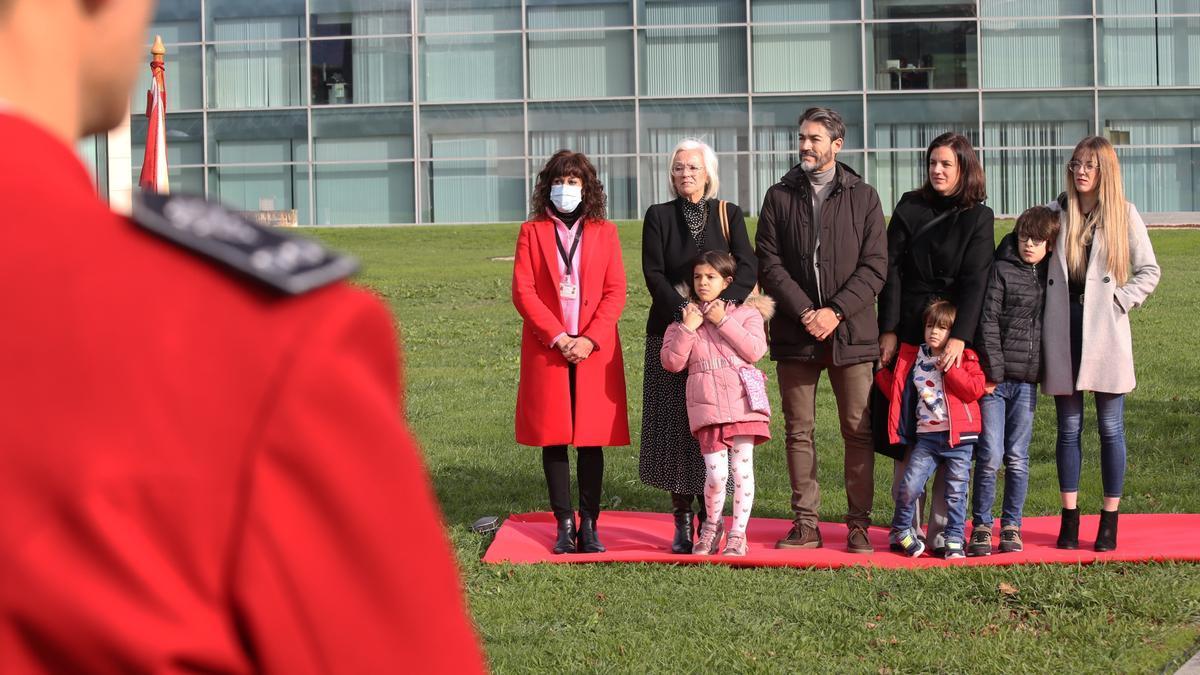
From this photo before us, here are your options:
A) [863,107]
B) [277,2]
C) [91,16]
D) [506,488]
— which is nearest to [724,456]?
[506,488]

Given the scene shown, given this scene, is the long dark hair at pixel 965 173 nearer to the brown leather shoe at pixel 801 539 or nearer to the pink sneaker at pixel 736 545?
the brown leather shoe at pixel 801 539

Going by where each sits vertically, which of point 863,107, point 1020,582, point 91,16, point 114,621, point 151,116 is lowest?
point 1020,582

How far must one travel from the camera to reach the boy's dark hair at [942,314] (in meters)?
7.38

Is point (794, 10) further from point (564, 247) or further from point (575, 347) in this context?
point (575, 347)

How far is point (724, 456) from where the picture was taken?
24.5ft

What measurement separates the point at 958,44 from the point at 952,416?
26.2 metres

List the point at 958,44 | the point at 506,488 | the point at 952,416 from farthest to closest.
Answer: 1. the point at 958,44
2. the point at 506,488
3. the point at 952,416

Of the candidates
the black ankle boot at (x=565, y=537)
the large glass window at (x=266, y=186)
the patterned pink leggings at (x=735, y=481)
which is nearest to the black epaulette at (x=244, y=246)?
the patterned pink leggings at (x=735, y=481)

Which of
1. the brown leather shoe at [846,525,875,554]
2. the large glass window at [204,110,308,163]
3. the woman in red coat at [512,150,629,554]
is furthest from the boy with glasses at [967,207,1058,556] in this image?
the large glass window at [204,110,308,163]

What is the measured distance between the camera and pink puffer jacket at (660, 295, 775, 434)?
291 inches

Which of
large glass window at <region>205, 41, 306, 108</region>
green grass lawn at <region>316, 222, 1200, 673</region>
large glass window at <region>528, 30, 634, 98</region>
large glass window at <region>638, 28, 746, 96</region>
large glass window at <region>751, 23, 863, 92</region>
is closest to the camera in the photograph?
green grass lawn at <region>316, 222, 1200, 673</region>

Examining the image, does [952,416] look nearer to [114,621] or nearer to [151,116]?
[114,621]

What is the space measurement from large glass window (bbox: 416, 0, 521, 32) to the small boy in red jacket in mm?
26621

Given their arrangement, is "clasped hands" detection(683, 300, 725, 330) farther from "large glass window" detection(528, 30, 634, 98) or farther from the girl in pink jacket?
"large glass window" detection(528, 30, 634, 98)
